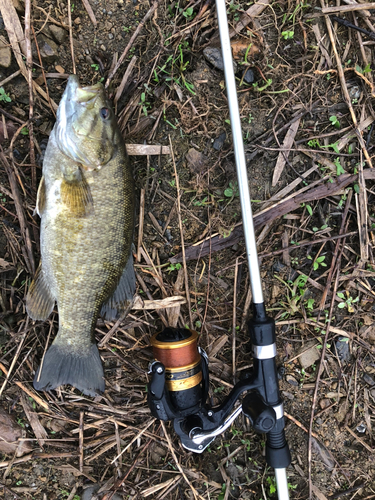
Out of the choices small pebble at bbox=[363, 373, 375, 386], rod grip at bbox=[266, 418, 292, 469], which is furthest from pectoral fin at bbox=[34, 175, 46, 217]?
small pebble at bbox=[363, 373, 375, 386]

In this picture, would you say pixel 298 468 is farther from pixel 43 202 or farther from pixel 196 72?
pixel 196 72

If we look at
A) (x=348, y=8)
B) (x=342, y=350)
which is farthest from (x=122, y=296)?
(x=348, y=8)

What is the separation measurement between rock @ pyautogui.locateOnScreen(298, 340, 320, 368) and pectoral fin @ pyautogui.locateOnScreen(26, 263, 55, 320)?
1.99 metres

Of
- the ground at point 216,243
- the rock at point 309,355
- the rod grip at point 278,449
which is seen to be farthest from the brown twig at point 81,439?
the rock at point 309,355

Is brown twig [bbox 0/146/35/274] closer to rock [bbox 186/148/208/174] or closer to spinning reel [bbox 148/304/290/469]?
spinning reel [bbox 148/304/290/469]

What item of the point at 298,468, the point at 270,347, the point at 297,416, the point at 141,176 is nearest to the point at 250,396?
the point at 270,347

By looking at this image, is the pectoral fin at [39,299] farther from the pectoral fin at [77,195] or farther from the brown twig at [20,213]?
the pectoral fin at [77,195]

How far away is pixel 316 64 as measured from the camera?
264cm

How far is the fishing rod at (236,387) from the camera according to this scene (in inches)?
90.3

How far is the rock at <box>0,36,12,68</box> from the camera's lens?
93.8 inches

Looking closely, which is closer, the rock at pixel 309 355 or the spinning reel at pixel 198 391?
the spinning reel at pixel 198 391

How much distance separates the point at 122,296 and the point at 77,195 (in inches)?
30.9

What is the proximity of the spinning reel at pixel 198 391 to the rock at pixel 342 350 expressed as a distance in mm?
771

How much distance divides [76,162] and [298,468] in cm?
292
